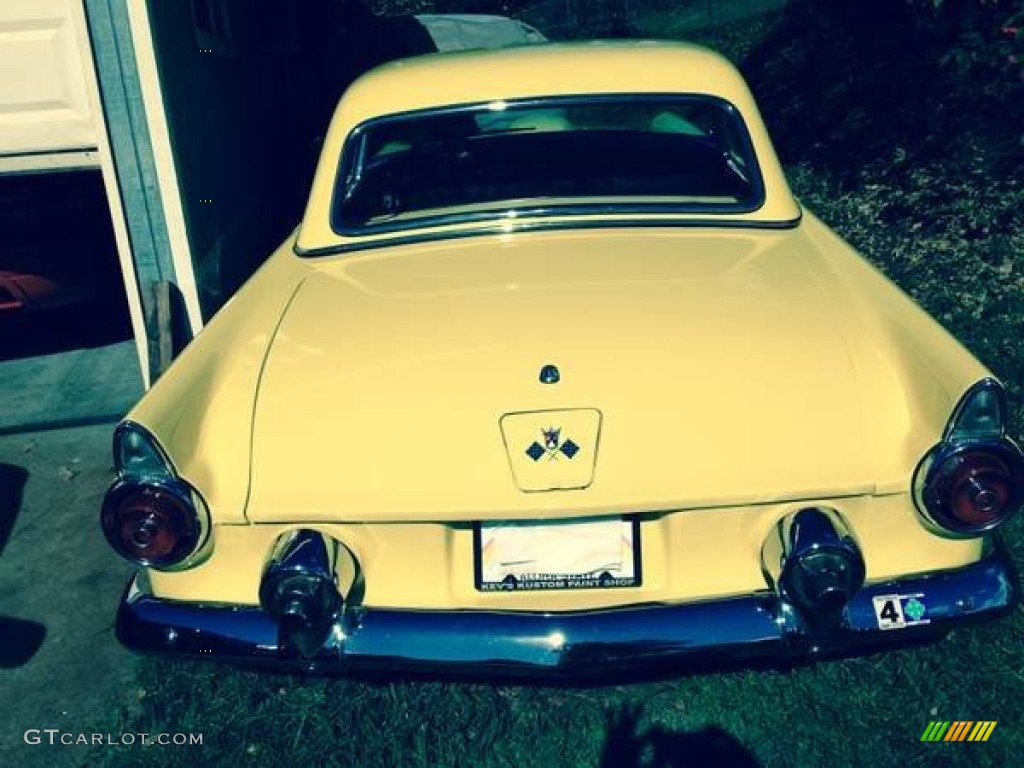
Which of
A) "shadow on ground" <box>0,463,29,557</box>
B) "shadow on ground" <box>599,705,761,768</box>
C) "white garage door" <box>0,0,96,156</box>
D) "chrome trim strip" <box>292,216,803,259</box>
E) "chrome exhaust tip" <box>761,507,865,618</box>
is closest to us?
"chrome exhaust tip" <box>761,507,865,618</box>

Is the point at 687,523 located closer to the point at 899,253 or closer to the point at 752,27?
the point at 899,253

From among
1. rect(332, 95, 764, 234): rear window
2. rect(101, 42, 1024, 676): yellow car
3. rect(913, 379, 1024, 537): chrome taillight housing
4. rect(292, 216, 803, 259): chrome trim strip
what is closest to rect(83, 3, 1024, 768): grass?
rect(101, 42, 1024, 676): yellow car

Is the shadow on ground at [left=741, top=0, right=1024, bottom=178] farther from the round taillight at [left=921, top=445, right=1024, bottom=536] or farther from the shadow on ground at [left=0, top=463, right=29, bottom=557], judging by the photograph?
the shadow on ground at [left=0, top=463, right=29, bottom=557]

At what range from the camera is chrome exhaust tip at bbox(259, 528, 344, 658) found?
6.72 feet

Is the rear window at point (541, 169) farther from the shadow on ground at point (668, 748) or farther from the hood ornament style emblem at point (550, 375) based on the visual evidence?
the shadow on ground at point (668, 748)

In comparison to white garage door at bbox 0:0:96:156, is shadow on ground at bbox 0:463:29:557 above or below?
below

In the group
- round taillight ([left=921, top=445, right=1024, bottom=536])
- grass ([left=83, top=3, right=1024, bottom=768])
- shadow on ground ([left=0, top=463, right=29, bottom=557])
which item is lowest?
shadow on ground ([left=0, top=463, right=29, bottom=557])

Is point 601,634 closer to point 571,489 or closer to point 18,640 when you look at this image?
point 571,489

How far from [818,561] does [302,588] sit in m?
1.12

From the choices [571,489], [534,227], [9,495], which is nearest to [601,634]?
[571,489]

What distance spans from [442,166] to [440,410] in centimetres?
167

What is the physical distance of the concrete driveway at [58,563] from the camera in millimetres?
2793

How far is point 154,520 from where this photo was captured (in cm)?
212

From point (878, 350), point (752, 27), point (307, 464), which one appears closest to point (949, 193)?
point (878, 350)
